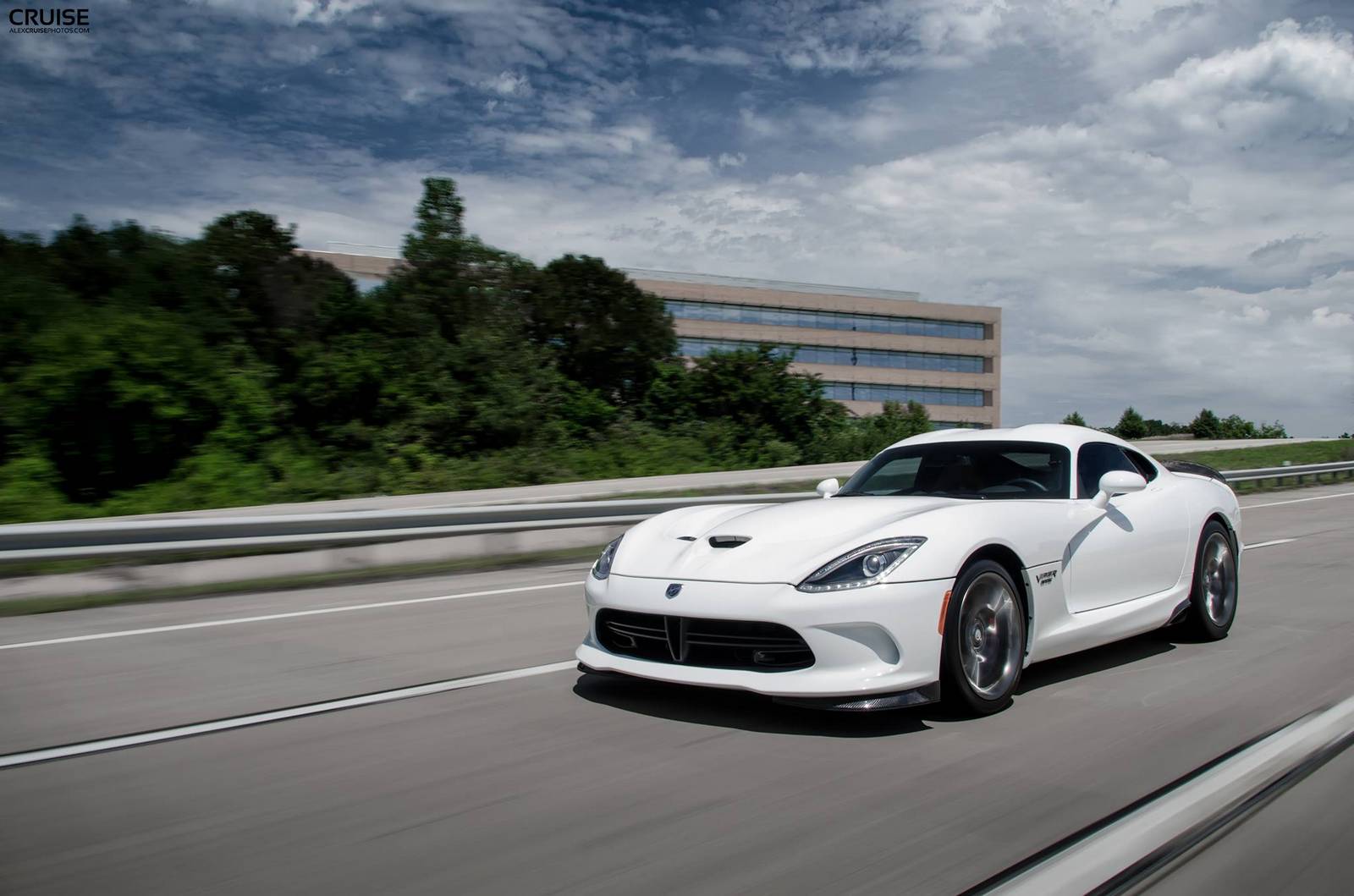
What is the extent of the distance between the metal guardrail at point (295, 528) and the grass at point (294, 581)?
35cm

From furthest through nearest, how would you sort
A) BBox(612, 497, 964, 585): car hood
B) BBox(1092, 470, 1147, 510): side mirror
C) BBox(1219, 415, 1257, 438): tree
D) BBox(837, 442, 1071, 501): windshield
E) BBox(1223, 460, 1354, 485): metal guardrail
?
BBox(1219, 415, 1257, 438): tree < BBox(1223, 460, 1354, 485): metal guardrail < BBox(837, 442, 1071, 501): windshield < BBox(1092, 470, 1147, 510): side mirror < BBox(612, 497, 964, 585): car hood

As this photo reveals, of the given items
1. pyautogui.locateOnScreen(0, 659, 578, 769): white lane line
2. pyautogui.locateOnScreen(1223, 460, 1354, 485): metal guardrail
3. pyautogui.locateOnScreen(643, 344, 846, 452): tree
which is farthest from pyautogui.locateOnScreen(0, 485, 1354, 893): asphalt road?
pyautogui.locateOnScreen(643, 344, 846, 452): tree

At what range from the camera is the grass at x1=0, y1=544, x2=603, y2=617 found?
8.62 m

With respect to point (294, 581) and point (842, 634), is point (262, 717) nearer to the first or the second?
Answer: point (842, 634)

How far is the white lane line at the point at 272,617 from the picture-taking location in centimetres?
693

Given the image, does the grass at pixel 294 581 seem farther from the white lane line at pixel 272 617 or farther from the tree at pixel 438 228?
the tree at pixel 438 228

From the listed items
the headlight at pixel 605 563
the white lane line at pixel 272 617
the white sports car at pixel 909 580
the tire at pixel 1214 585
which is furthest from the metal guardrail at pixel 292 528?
the tire at pixel 1214 585

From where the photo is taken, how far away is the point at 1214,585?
6785 millimetres

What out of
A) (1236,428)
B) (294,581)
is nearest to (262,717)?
(294,581)

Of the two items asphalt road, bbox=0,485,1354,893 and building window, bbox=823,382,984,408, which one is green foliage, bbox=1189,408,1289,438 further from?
asphalt road, bbox=0,485,1354,893

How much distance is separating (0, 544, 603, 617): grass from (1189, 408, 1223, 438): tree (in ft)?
204

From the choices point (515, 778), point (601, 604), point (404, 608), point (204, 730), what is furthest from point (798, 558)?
point (404, 608)

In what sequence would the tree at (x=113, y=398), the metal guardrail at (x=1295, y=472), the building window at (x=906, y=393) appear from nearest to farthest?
the tree at (x=113, y=398), the metal guardrail at (x=1295, y=472), the building window at (x=906, y=393)

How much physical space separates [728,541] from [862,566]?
2.16 ft
